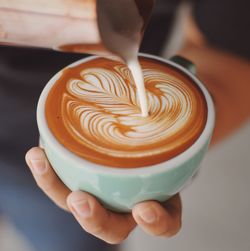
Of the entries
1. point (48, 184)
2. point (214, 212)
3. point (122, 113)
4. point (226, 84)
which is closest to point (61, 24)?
point (122, 113)

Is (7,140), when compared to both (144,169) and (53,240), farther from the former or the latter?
(144,169)

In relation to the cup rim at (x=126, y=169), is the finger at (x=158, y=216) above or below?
below

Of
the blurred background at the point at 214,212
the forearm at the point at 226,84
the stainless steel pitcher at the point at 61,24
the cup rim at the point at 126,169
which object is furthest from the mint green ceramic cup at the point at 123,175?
the blurred background at the point at 214,212

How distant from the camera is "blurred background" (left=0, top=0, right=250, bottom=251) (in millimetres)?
1378

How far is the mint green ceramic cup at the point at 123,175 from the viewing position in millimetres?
551

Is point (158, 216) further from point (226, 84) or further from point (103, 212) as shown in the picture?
point (226, 84)

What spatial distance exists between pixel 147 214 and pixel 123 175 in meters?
0.10

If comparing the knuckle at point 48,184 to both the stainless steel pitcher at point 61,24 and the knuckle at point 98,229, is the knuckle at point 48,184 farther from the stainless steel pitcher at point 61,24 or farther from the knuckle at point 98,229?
the stainless steel pitcher at point 61,24

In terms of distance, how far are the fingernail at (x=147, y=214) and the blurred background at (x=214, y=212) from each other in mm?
786

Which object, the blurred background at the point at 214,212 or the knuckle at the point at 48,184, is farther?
the blurred background at the point at 214,212

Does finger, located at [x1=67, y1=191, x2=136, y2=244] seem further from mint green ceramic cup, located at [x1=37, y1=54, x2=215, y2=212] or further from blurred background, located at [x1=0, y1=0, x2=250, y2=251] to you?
blurred background, located at [x1=0, y1=0, x2=250, y2=251]

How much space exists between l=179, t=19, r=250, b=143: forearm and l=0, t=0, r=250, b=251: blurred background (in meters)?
0.39

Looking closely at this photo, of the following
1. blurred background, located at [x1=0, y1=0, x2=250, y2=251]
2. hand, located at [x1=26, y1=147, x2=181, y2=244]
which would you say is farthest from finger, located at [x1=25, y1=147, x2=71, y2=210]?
blurred background, located at [x1=0, y1=0, x2=250, y2=251]

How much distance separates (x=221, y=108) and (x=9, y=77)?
465 millimetres
